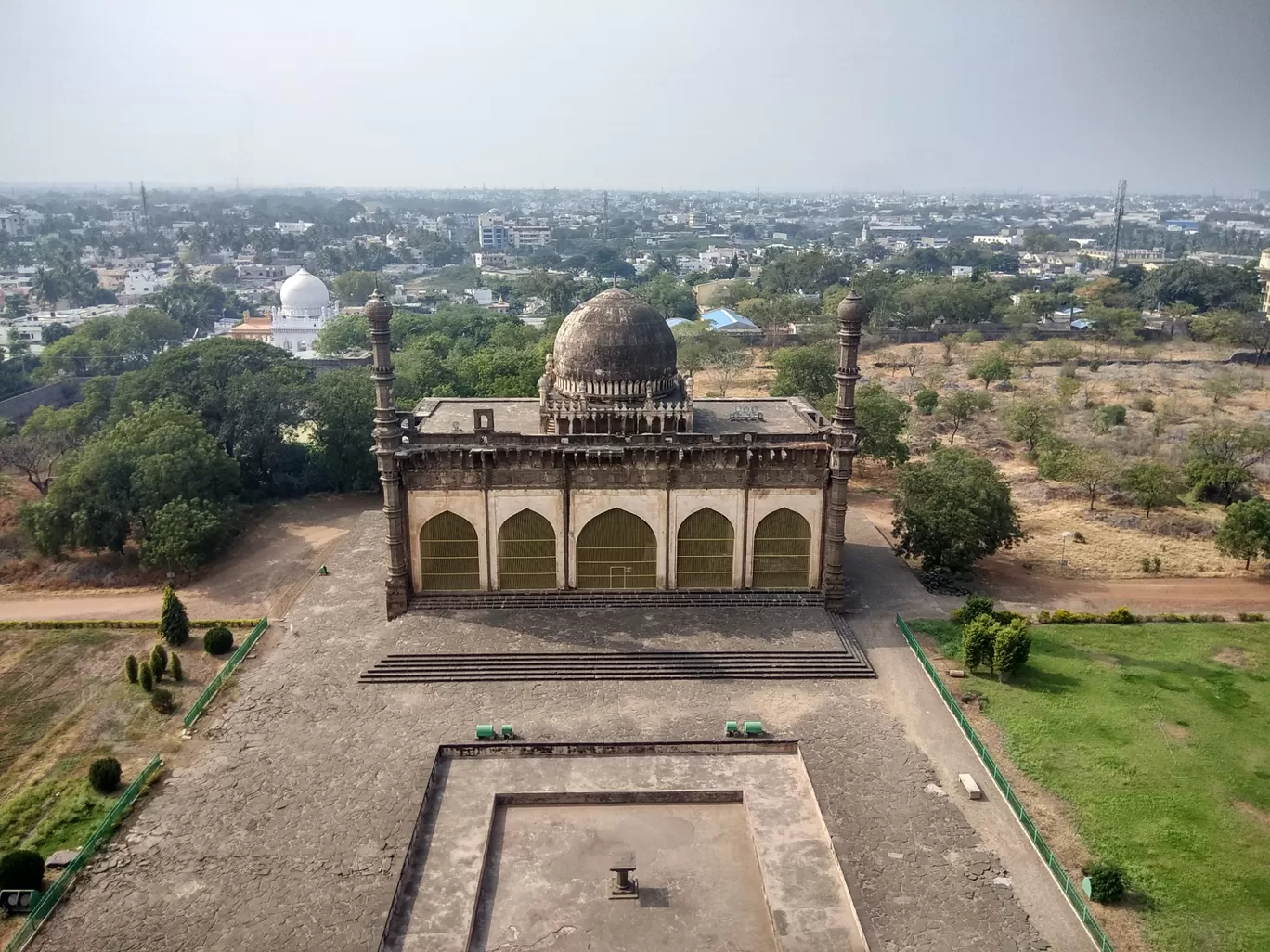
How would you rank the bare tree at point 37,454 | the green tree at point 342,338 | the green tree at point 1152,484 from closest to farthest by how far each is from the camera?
the green tree at point 1152,484, the bare tree at point 37,454, the green tree at point 342,338

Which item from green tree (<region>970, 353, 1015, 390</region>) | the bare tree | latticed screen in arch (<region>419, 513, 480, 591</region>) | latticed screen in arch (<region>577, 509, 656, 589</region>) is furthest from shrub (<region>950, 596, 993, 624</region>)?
green tree (<region>970, 353, 1015, 390</region>)

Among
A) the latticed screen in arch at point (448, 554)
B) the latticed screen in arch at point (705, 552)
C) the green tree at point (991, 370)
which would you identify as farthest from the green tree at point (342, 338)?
the latticed screen in arch at point (705, 552)

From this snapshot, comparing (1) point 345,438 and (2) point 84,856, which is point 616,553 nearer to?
(2) point 84,856

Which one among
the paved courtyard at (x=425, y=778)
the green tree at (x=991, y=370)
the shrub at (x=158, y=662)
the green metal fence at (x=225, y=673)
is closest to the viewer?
the paved courtyard at (x=425, y=778)

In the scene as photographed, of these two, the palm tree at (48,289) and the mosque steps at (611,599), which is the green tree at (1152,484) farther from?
the palm tree at (48,289)

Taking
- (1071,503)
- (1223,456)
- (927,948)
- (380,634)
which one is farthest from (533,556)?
(1223,456)

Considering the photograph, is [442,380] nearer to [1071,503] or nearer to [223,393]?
[223,393]
